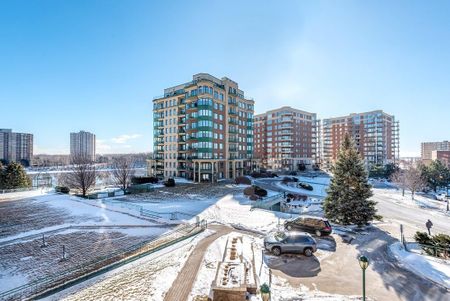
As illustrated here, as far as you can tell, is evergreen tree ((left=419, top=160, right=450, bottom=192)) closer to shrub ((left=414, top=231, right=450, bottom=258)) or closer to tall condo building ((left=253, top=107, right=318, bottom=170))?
tall condo building ((left=253, top=107, right=318, bottom=170))

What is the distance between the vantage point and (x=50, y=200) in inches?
1323

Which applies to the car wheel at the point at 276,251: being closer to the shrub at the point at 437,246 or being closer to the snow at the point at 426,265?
the snow at the point at 426,265

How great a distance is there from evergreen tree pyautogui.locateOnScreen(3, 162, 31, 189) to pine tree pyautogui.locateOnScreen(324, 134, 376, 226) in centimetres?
5417

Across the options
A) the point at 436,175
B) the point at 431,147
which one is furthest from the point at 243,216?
the point at 431,147

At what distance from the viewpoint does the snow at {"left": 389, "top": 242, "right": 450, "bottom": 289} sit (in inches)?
439

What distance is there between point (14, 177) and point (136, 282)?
4931 centimetres

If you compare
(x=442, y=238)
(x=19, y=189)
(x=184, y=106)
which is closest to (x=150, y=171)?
(x=184, y=106)

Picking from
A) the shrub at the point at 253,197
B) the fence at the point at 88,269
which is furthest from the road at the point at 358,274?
the shrub at the point at 253,197

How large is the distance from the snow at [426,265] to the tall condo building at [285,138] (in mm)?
79219

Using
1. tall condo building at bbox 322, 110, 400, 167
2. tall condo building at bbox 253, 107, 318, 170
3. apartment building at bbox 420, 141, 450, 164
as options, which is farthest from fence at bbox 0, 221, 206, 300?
apartment building at bbox 420, 141, 450, 164

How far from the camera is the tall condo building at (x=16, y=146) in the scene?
130 m

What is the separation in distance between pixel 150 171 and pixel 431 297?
219 ft

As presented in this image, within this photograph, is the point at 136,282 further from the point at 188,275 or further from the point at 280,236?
the point at 280,236

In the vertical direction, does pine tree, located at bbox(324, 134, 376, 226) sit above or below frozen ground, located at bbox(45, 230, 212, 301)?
above
